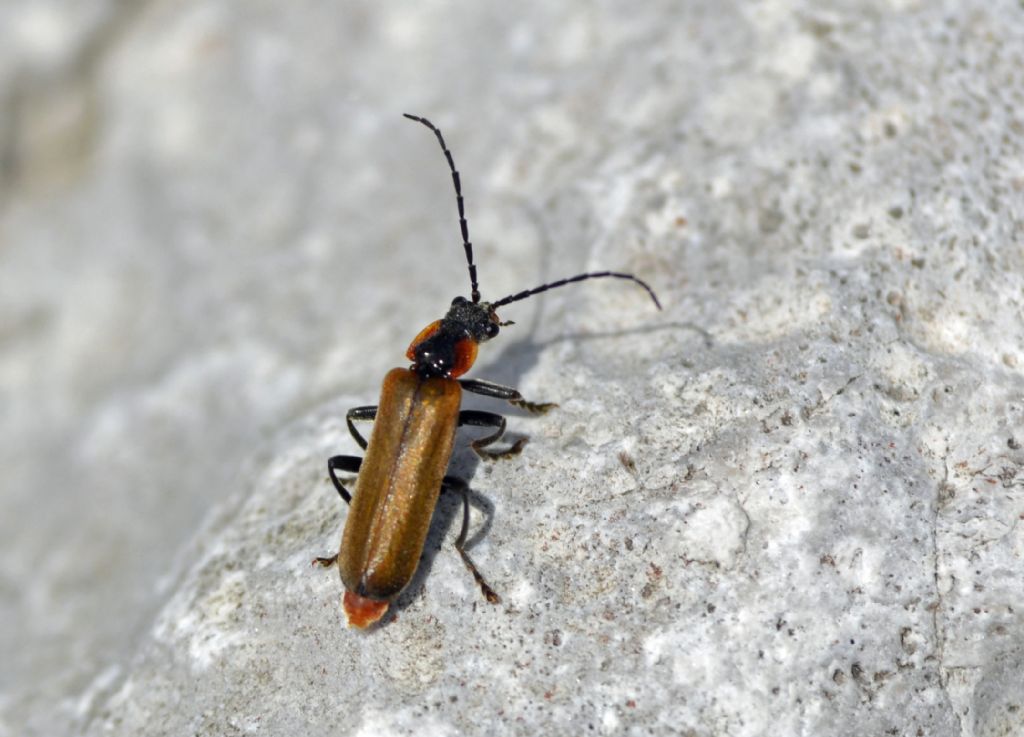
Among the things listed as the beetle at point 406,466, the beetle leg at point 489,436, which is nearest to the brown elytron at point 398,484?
the beetle at point 406,466

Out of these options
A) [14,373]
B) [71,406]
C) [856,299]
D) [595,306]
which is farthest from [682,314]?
[14,373]

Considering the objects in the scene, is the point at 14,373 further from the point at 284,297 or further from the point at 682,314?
the point at 682,314

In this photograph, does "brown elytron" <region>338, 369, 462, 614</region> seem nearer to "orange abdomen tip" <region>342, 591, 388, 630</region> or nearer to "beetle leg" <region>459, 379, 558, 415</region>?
"orange abdomen tip" <region>342, 591, 388, 630</region>

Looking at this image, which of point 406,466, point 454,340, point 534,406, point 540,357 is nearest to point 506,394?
point 534,406

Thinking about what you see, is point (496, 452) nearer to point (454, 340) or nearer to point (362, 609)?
point (454, 340)

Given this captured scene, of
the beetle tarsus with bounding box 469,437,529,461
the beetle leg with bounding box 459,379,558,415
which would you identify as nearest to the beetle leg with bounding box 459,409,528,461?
the beetle tarsus with bounding box 469,437,529,461

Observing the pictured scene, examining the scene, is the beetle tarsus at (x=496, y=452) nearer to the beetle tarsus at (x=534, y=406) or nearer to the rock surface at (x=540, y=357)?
the rock surface at (x=540, y=357)
